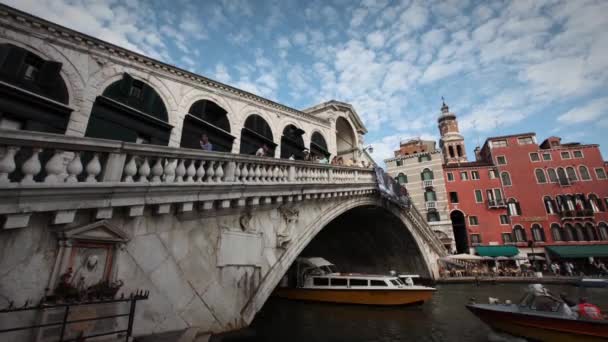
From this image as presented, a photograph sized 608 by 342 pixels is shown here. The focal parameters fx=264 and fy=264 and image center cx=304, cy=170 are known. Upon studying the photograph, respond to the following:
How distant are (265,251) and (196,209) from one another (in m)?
2.48

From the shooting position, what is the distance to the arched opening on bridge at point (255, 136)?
37.9 ft

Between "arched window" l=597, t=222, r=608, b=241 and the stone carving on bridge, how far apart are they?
3594cm

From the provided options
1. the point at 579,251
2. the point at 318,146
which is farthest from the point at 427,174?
the point at 318,146

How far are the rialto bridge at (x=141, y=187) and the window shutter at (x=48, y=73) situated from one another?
28 mm

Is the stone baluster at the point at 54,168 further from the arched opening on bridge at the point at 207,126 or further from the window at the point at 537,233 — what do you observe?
the window at the point at 537,233

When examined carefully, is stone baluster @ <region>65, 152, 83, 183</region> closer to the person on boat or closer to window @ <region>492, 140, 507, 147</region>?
the person on boat

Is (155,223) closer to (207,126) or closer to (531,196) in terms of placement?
(207,126)

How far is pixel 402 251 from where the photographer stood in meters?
23.3

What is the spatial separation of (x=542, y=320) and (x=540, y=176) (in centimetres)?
3024

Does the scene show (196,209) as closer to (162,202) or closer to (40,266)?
(162,202)

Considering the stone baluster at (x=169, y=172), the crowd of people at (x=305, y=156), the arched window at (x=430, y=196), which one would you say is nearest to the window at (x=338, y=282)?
the crowd of people at (x=305, y=156)

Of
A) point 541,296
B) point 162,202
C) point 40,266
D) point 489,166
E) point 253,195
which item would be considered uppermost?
point 489,166

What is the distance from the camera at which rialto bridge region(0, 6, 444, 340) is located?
149 inches

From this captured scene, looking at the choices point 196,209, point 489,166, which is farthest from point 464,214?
point 196,209
